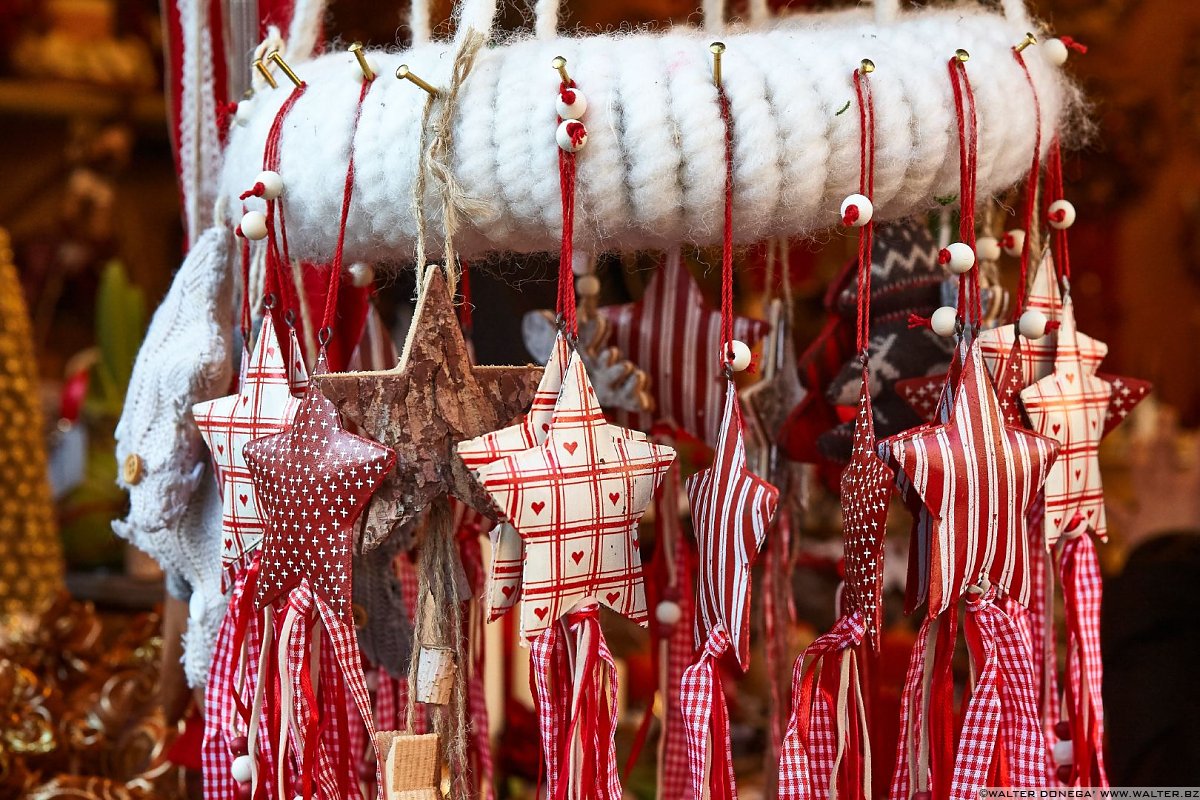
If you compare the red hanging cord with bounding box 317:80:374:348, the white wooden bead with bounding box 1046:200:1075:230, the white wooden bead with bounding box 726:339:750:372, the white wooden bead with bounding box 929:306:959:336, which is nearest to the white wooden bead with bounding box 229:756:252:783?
the red hanging cord with bounding box 317:80:374:348

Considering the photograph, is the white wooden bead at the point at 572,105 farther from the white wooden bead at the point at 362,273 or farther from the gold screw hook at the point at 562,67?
the white wooden bead at the point at 362,273

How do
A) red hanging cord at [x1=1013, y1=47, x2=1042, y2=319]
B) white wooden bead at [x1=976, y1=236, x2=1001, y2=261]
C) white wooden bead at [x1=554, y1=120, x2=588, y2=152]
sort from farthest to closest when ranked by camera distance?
white wooden bead at [x1=976, y1=236, x2=1001, y2=261]
red hanging cord at [x1=1013, y1=47, x2=1042, y2=319]
white wooden bead at [x1=554, y1=120, x2=588, y2=152]

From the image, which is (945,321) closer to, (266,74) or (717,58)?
(717,58)

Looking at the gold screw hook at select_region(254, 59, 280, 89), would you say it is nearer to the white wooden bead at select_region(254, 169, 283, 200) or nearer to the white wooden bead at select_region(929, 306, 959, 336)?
the white wooden bead at select_region(254, 169, 283, 200)

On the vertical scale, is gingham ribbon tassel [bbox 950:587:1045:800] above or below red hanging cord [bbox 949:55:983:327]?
below

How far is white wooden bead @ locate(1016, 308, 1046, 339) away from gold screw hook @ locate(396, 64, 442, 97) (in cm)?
33

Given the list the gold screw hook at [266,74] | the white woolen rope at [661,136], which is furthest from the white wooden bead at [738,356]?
the gold screw hook at [266,74]

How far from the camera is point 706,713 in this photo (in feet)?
1.82

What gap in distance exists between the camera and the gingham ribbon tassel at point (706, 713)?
0.56 meters

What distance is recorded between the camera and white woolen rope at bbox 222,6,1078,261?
1.69 ft

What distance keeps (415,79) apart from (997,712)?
0.42 metres

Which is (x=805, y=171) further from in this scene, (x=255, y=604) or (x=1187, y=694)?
(x=1187, y=694)

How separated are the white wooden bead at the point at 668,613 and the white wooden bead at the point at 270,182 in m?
0.40

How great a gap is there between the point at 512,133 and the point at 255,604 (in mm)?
273
